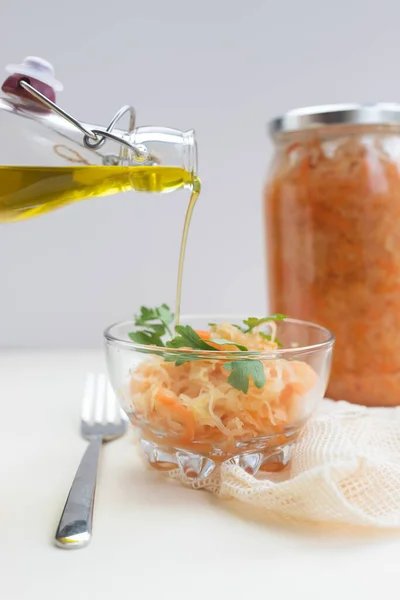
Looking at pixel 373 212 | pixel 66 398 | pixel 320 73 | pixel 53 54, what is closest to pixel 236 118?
pixel 320 73

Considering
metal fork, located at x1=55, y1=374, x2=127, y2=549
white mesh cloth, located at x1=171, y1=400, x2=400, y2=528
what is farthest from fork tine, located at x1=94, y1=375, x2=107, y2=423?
white mesh cloth, located at x1=171, y1=400, x2=400, y2=528

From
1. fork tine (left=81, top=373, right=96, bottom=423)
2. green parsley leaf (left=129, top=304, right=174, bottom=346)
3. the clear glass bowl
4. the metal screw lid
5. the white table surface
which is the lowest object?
the white table surface

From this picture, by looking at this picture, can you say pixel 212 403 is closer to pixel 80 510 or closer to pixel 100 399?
pixel 80 510

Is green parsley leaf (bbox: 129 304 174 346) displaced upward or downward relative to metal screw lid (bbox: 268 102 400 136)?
downward

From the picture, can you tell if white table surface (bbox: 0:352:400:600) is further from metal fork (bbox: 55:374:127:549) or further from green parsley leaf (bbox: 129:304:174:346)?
green parsley leaf (bbox: 129:304:174:346)

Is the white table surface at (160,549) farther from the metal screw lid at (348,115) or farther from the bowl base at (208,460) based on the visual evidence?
the metal screw lid at (348,115)

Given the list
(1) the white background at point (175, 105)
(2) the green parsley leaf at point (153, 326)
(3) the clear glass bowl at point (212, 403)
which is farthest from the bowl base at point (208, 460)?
(1) the white background at point (175, 105)
